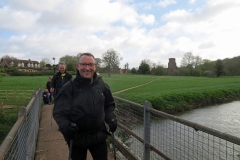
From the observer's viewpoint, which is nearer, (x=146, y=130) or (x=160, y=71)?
(x=146, y=130)

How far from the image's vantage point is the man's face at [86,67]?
2861 millimetres

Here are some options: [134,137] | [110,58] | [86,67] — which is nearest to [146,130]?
[134,137]

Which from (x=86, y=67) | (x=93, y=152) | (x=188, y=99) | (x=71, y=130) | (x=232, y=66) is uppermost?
(x=232, y=66)

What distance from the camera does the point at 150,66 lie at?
100 m

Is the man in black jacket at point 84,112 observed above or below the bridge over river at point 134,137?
above

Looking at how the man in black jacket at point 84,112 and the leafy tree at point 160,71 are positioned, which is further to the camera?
the leafy tree at point 160,71

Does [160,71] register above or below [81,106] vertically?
below

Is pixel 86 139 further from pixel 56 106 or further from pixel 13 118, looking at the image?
pixel 13 118

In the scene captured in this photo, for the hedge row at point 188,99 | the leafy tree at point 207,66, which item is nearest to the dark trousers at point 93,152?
the hedge row at point 188,99

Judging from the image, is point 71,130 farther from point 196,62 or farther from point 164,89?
point 196,62

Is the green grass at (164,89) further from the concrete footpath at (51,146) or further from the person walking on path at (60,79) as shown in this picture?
the person walking on path at (60,79)

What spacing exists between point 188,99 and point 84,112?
2152 cm

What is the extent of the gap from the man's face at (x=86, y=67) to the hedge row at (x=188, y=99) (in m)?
16.8

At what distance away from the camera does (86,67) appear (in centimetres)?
287
